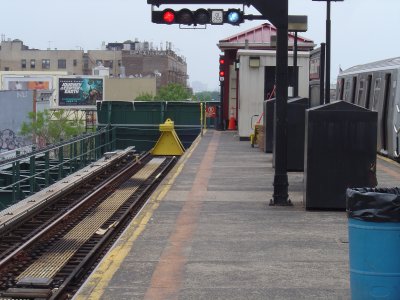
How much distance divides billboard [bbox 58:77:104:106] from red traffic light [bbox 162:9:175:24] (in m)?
102

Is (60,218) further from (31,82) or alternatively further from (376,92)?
(31,82)

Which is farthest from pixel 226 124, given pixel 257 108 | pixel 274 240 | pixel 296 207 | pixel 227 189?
pixel 274 240

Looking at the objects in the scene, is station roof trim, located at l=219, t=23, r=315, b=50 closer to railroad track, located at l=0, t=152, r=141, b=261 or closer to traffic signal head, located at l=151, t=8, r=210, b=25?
railroad track, located at l=0, t=152, r=141, b=261

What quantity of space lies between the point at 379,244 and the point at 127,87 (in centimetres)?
11847

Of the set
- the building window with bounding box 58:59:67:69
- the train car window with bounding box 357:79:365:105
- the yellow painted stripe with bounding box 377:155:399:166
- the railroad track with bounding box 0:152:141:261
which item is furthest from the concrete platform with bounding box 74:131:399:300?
the building window with bounding box 58:59:67:69

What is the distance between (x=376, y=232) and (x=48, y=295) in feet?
12.1

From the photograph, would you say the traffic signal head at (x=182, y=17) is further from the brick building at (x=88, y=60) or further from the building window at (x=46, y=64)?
the building window at (x=46, y=64)

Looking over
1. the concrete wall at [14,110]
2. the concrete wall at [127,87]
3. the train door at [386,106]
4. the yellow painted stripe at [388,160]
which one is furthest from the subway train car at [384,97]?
the concrete wall at [127,87]

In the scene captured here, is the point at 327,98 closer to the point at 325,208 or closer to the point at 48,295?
the point at 325,208

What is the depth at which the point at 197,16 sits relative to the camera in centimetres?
1425

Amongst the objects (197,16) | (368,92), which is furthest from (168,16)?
(368,92)

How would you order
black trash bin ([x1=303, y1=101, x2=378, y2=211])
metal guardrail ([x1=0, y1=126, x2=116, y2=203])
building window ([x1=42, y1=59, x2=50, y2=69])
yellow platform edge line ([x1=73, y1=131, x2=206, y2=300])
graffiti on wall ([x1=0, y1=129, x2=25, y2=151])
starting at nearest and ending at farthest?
yellow platform edge line ([x1=73, y1=131, x2=206, y2=300]) < black trash bin ([x1=303, y1=101, x2=378, y2=211]) < metal guardrail ([x1=0, y1=126, x2=116, y2=203]) < graffiti on wall ([x1=0, y1=129, x2=25, y2=151]) < building window ([x1=42, y1=59, x2=50, y2=69])

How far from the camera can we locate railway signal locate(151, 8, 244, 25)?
1402 cm

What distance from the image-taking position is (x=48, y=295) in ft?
27.5
